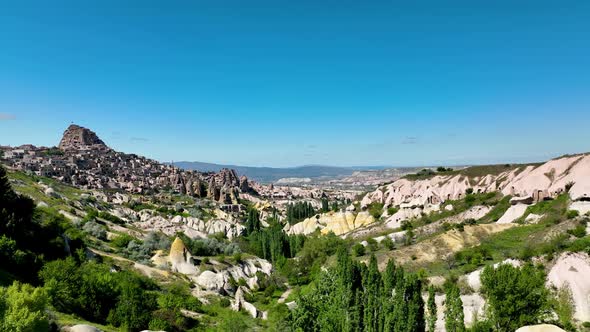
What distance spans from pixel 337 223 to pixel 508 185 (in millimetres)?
42855

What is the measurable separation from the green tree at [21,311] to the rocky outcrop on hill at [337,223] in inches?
3122

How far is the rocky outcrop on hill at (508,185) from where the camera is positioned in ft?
195

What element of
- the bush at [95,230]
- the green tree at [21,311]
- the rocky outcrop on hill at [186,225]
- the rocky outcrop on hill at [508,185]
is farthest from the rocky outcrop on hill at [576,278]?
the rocky outcrop on hill at [186,225]

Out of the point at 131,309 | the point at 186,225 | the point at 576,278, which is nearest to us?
the point at 131,309

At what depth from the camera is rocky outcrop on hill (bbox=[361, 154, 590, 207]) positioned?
59338 millimetres

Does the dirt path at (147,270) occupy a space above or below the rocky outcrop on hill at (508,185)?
below

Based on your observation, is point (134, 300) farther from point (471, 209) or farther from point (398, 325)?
point (471, 209)

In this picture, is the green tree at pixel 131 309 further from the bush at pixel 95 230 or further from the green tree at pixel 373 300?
the bush at pixel 95 230

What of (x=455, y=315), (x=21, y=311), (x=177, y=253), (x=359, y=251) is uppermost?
(x=21, y=311)

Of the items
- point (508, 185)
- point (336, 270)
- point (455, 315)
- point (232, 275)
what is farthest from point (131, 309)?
point (508, 185)

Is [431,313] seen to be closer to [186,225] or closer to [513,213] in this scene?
[513,213]

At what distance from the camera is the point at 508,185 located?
7375 cm

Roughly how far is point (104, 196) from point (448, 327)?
11310cm

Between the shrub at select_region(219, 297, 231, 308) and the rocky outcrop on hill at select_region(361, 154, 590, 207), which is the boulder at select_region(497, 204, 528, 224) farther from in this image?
the shrub at select_region(219, 297, 231, 308)
